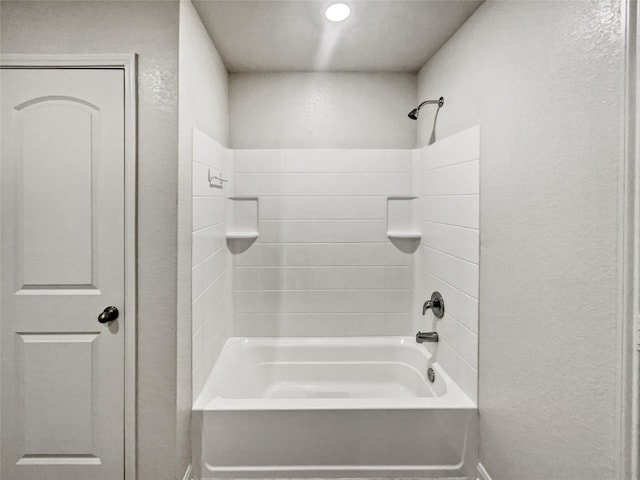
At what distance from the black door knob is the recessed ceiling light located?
176 cm

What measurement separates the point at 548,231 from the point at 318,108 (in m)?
1.88

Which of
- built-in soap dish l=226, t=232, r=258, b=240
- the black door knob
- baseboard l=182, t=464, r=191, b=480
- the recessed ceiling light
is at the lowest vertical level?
baseboard l=182, t=464, r=191, b=480

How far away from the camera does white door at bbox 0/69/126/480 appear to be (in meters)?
1.74

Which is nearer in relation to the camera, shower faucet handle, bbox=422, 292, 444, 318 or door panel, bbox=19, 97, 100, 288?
door panel, bbox=19, 97, 100, 288

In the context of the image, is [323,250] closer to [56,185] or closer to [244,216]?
[244,216]

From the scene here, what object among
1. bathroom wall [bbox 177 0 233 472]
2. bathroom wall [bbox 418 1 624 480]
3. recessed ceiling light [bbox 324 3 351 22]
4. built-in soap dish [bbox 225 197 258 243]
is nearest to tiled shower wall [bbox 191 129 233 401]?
bathroom wall [bbox 177 0 233 472]

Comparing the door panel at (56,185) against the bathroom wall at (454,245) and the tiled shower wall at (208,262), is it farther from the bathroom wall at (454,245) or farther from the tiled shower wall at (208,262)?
the bathroom wall at (454,245)

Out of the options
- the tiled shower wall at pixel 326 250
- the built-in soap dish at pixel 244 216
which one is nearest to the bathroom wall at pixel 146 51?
the tiled shower wall at pixel 326 250

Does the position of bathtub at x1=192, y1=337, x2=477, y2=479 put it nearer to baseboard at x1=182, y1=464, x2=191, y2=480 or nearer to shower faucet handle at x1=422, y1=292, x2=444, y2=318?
baseboard at x1=182, y1=464, x2=191, y2=480

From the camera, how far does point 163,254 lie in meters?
1.75

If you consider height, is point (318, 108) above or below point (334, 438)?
above

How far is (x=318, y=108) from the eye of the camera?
9.21ft

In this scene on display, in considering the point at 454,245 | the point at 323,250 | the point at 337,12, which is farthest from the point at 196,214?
the point at 454,245

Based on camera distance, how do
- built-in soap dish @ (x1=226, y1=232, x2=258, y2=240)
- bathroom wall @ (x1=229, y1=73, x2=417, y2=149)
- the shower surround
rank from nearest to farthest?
the shower surround < built-in soap dish @ (x1=226, y1=232, x2=258, y2=240) < bathroom wall @ (x1=229, y1=73, x2=417, y2=149)
